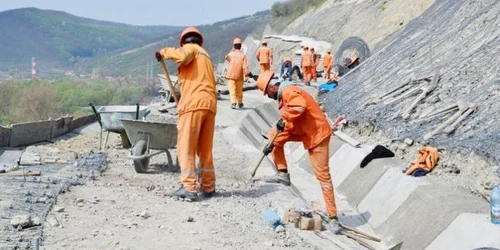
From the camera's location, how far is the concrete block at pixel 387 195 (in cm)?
1005

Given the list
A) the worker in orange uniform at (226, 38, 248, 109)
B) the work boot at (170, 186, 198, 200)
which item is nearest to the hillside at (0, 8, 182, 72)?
the worker in orange uniform at (226, 38, 248, 109)

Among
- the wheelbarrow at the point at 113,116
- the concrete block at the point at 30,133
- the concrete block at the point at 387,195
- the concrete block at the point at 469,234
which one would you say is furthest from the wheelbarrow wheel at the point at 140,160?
the concrete block at the point at 30,133

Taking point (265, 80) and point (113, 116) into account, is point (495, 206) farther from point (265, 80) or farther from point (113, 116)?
point (113, 116)

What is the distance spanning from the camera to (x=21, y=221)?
687cm

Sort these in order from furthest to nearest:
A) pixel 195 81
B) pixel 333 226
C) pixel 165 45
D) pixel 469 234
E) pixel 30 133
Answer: pixel 165 45 → pixel 30 133 → pixel 195 81 → pixel 333 226 → pixel 469 234

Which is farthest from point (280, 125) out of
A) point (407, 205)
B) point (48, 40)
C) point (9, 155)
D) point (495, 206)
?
point (48, 40)

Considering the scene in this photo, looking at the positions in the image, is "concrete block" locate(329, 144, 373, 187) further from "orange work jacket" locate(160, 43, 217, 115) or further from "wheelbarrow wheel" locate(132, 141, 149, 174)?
"orange work jacket" locate(160, 43, 217, 115)

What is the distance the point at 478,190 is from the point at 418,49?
30.6ft

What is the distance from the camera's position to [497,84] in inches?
471

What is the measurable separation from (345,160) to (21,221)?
7360mm

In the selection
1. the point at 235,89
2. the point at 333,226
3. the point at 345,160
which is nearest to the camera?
the point at 333,226

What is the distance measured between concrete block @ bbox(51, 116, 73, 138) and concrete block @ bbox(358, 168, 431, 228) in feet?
29.9

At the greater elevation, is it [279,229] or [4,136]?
[279,229]

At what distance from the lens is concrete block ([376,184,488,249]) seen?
874 cm
